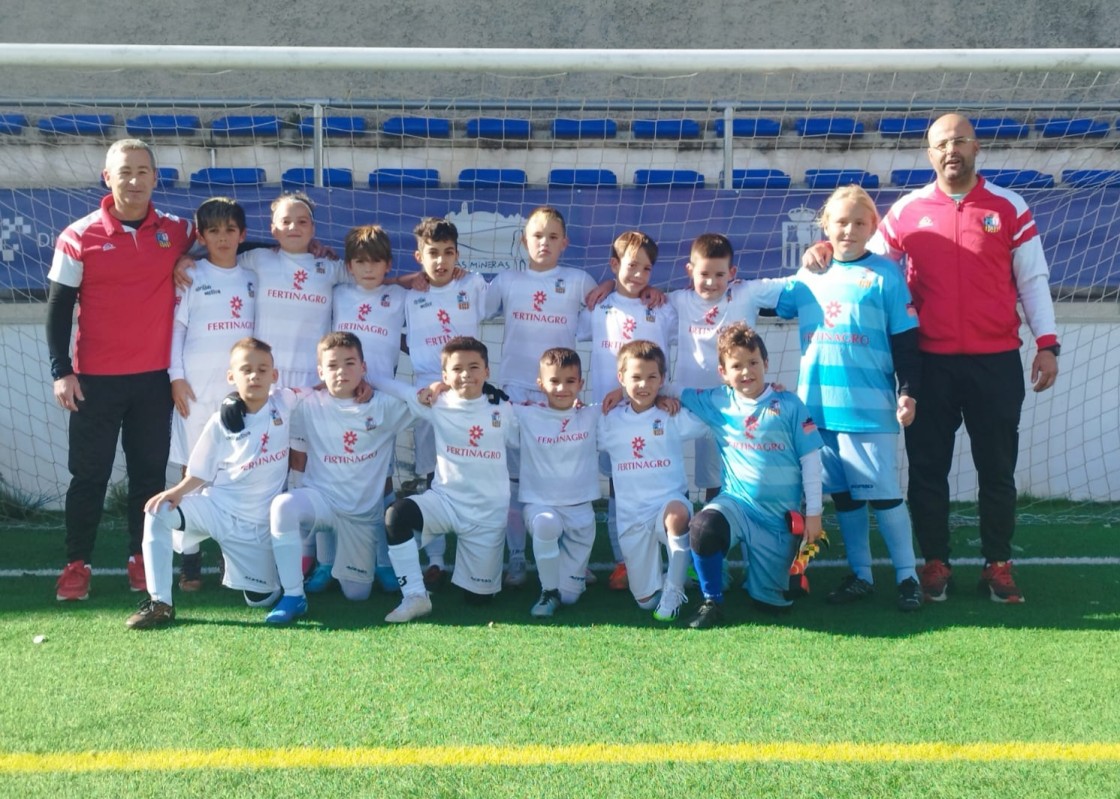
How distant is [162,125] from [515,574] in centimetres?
459

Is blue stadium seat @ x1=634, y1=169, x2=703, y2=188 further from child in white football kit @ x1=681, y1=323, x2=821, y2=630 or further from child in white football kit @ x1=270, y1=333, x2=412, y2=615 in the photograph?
child in white football kit @ x1=270, y1=333, x2=412, y2=615

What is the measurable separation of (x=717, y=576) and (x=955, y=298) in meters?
1.37

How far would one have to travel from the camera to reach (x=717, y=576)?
3.61m

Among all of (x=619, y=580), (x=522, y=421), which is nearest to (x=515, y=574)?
(x=619, y=580)

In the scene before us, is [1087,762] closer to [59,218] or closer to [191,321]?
[191,321]

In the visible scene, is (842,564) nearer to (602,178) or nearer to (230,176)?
(602,178)

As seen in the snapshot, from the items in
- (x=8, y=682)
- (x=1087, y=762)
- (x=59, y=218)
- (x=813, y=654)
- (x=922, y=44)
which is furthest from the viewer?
(x=922, y=44)

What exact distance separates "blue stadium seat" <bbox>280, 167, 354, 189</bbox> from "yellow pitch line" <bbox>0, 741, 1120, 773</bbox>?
153 inches

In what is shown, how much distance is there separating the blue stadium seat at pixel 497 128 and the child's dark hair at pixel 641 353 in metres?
3.80

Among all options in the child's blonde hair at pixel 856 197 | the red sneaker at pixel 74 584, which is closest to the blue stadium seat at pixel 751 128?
the child's blonde hair at pixel 856 197

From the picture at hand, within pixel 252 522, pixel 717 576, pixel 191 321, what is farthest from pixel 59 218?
pixel 717 576

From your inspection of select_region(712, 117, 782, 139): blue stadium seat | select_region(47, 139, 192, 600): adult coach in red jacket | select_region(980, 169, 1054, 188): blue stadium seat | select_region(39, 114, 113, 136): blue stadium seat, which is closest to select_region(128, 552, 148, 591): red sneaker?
select_region(47, 139, 192, 600): adult coach in red jacket

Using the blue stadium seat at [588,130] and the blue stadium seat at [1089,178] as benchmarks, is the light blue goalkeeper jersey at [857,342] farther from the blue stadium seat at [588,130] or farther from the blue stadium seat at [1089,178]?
the blue stadium seat at [588,130]

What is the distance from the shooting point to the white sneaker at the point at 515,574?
4.16 m
